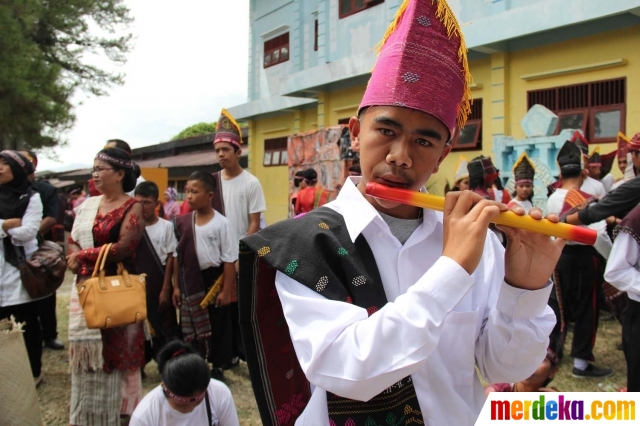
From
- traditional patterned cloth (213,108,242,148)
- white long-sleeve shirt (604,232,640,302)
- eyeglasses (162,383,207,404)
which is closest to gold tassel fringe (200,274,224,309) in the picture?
traditional patterned cloth (213,108,242,148)

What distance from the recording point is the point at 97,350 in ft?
11.8

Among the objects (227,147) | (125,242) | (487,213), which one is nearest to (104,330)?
(125,242)

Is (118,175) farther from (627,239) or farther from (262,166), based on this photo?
(262,166)

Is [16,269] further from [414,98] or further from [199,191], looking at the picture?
[414,98]

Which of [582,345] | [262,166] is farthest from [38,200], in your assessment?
[262,166]

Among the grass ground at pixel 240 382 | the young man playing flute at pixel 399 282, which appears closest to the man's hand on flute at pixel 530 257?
the young man playing flute at pixel 399 282

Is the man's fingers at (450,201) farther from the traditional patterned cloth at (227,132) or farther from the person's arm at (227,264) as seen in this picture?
the traditional patterned cloth at (227,132)

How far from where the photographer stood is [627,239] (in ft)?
11.0

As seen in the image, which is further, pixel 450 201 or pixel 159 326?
pixel 159 326

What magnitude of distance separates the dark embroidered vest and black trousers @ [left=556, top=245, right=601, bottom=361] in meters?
3.96

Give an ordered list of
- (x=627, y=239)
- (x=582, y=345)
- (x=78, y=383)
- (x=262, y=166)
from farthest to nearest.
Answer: (x=262, y=166)
(x=582, y=345)
(x=78, y=383)
(x=627, y=239)

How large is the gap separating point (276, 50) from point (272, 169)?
3.65m

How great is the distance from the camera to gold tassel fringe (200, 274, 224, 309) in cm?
467

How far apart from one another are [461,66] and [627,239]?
2439 mm
